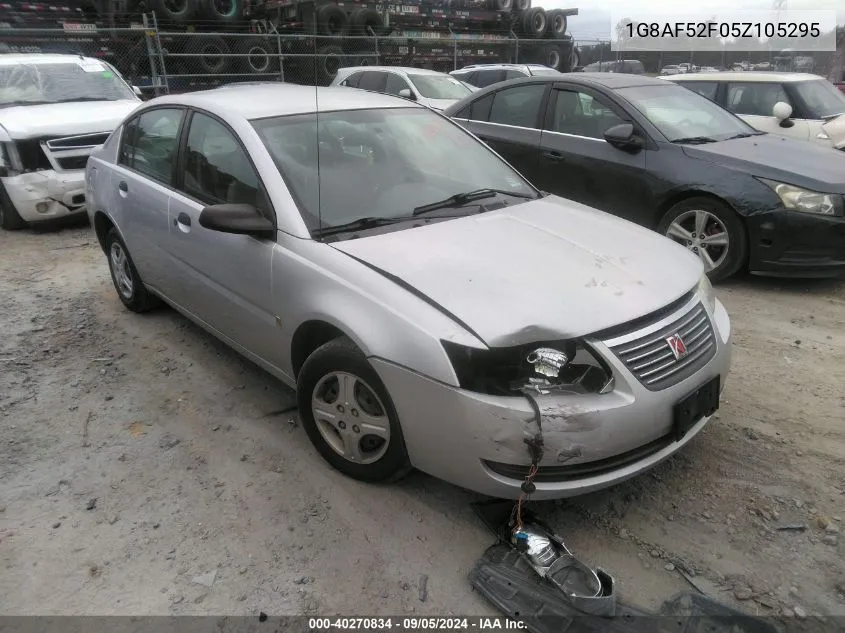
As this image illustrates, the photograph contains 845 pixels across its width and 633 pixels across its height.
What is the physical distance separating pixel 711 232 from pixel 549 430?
3505 millimetres

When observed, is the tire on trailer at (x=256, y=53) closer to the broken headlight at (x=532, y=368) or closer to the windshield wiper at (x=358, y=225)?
the windshield wiper at (x=358, y=225)

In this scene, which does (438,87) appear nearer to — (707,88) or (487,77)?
(487,77)

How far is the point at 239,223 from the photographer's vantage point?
2.93m

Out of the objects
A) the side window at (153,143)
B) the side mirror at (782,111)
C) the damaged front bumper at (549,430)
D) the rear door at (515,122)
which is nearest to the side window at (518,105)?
the rear door at (515,122)

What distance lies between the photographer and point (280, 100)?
3574 mm

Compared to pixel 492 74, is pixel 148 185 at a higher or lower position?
lower

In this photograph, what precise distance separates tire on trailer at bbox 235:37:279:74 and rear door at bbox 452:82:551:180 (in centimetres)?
866

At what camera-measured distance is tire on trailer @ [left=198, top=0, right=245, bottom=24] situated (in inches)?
516

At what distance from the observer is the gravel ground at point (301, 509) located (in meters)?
2.33

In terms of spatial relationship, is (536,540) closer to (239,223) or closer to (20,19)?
(239,223)

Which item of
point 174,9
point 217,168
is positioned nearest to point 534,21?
point 174,9

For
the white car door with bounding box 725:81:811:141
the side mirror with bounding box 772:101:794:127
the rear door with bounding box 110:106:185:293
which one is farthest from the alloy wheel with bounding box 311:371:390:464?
the white car door with bounding box 725:81:811:141

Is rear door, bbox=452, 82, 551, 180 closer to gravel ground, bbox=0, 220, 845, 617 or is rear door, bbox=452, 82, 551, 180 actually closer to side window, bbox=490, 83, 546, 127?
side window, bbox=490, 83, 546, 127

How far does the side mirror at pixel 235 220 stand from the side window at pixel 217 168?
0.12 metres
